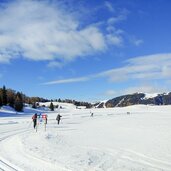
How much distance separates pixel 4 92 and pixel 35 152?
112498 mm

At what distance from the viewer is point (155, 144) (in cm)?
2750

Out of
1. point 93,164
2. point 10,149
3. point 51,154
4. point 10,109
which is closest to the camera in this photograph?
point 93,164

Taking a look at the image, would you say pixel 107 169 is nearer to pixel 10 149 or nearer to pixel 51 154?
pixel 51 154

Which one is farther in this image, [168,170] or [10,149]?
[10,149]

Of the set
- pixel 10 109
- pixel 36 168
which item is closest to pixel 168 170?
pixel 36 168

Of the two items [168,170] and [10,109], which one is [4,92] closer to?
[10,109]

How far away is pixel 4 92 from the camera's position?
128750mm

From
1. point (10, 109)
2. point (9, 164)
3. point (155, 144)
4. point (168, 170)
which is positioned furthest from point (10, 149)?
point (10, 109)

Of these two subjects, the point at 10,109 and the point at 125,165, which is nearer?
the point at 125,165

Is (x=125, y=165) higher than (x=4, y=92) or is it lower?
lower

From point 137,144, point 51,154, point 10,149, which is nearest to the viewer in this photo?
point 51,154

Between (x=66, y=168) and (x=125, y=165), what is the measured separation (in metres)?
3.84

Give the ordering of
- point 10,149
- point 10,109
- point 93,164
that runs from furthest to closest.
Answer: point 10,109, point 10,149, point 93,164

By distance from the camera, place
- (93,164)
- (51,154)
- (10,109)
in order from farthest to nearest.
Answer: (10,109) < (51,154) < (93,164)
